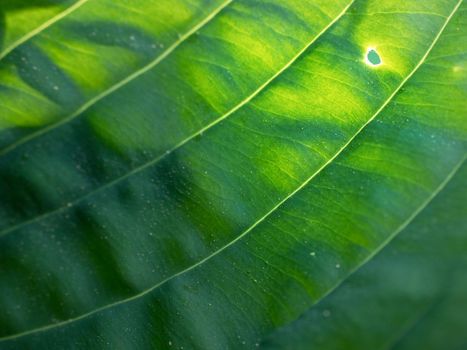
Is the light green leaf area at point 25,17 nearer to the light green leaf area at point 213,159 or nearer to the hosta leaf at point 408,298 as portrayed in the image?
the light green leaf area at point 213,159

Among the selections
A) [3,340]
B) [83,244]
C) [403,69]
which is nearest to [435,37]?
[403,69]

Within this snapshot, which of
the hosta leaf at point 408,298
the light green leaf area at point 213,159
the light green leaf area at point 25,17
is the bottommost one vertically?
the hosta leaf at point 408,298

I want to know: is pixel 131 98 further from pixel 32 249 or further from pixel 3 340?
pixel 3 340

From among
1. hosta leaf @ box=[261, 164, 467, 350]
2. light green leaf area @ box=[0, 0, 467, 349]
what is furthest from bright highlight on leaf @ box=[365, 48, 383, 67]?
hosta leaf @ box=[261, 164, 467, 350]

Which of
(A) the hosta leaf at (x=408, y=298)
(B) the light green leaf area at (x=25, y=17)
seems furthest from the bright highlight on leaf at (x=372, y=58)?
(B) the light green leaf area at (x=25, y=17)

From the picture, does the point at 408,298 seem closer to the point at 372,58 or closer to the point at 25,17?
the point at 372,58

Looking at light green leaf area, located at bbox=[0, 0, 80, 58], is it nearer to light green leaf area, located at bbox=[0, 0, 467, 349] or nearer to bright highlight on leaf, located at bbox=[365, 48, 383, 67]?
light green leaf area, located at bbox=[0, 0, 467, 349]
